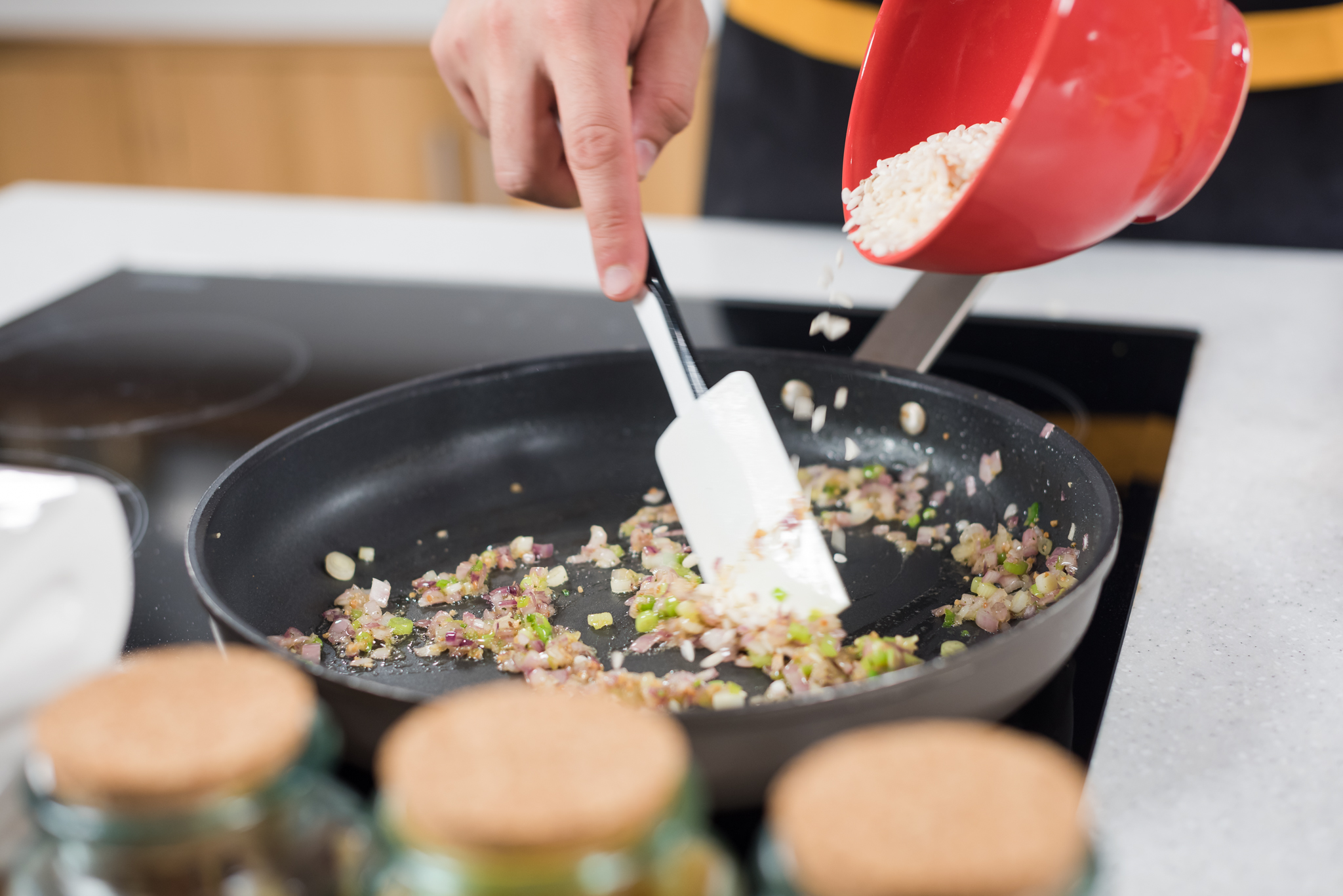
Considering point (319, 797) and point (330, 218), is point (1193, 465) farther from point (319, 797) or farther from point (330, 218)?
point (330, 218)

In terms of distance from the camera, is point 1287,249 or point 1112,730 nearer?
point 1112,730

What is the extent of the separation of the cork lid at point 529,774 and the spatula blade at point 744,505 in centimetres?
32

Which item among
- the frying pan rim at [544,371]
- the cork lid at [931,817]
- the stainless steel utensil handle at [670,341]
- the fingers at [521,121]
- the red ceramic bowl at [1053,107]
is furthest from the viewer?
the fingers at [521,121]

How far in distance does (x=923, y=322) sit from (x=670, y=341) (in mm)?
232

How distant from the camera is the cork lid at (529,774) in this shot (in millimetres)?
309

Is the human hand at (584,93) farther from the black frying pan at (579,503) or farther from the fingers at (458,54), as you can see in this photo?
the black frying pan at (579,503)

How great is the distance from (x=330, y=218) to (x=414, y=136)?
1.22 metres

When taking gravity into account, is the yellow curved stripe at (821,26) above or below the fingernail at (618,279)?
above

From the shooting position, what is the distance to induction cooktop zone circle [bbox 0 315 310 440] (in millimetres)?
1012

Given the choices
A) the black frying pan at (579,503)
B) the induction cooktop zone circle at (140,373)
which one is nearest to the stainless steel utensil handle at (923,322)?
the black frying pan at (579,503)

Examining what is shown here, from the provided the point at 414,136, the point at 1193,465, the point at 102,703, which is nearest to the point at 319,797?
the point at 102,703

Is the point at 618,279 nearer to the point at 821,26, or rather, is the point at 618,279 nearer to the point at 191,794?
the point at 191,794

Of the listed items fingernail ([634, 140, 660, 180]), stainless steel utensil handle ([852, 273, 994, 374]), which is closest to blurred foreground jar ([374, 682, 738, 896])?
stainless steel utensil handle ([852, 273, 994, 374])

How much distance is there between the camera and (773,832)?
320 mm
